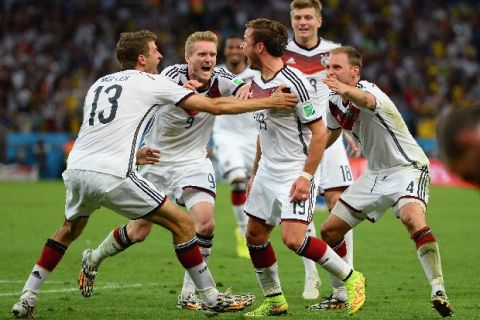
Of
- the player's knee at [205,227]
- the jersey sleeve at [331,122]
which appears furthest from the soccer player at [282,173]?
the jersey sleeve at [331,122]

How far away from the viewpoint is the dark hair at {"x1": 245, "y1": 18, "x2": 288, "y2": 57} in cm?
814

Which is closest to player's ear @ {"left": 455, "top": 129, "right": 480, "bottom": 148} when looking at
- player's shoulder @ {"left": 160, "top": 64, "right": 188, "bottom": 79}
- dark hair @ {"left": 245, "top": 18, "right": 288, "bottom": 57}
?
dark hair @ {"left": 245, "top": 18, "right": 288, "bottom": 57}

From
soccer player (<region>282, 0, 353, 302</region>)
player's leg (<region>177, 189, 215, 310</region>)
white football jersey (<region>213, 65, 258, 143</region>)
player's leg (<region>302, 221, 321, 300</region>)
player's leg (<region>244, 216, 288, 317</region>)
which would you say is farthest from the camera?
white football jersey (<region>213, 65, 258, 143</region>)

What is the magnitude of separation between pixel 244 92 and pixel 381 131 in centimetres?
124

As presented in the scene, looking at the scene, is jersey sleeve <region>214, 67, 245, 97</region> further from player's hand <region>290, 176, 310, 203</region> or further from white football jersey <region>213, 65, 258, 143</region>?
white football jersey <region>213, 65, 258, 143</region>

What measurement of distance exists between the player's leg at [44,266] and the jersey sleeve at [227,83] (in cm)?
179

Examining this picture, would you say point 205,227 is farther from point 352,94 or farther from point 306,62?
point 306,62

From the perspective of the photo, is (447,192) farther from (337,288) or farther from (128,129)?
(128,129)

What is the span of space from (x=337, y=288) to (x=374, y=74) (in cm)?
2582

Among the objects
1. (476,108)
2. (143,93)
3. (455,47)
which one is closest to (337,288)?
(143,93)

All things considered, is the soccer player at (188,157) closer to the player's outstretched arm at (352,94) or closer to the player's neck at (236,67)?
the player's outstretched arm at (352,94)

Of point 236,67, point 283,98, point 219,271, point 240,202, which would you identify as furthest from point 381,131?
point 240,202

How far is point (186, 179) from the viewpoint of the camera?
9.10 metres

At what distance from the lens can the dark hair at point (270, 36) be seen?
8141 mm
